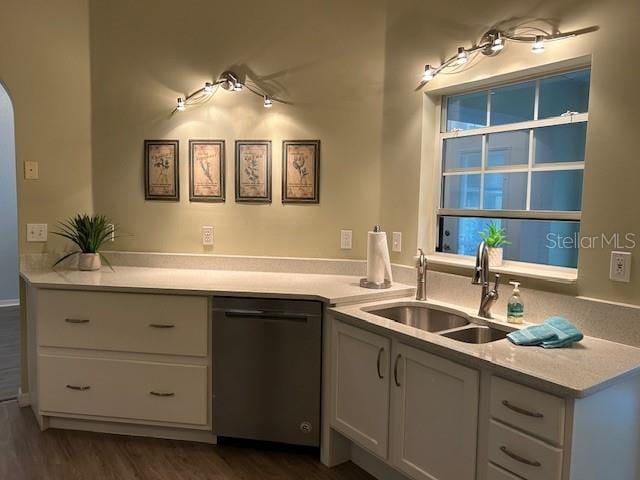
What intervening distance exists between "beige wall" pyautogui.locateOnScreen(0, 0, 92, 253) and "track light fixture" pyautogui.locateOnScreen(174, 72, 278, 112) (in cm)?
64

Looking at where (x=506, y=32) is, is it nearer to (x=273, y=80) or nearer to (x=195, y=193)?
(x=273, y=80)

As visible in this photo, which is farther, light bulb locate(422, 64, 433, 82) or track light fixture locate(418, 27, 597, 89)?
light bulb locate(422, 64, 433, 82)

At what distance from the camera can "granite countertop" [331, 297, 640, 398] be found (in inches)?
58.2

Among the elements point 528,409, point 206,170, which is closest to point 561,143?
point 528,409

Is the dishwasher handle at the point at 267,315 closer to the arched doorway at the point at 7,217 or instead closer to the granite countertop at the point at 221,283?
the granite countertop at the point at 221,283

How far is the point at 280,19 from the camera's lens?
9.93 feet

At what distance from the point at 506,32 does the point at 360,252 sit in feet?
4.81

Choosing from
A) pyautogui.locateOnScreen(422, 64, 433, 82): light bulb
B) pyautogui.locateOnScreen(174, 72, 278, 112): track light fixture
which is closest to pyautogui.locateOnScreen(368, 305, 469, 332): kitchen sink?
pyautogui.locateOnScreen(422, 64, 433, 82): light bulb

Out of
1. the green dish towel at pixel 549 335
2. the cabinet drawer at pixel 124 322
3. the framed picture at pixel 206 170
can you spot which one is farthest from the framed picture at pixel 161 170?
the green dish towel at pixel 549 335

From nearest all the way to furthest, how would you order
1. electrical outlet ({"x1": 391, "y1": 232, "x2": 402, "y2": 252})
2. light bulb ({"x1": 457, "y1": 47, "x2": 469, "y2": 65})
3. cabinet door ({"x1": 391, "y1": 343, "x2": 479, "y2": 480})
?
1. cabinet door ({"x1": 391, "y1": 343, "x2": 479, "y2": 480})
2. light bulb ({"x1": 457, "y1": 47, "x2": 469, "y2": 65})
3. electrical outlet ({"x1": 391, "y1": 232, "x2": 402, "y2": 252})

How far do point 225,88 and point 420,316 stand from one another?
6.08 ft

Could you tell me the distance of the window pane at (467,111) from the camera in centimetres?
256

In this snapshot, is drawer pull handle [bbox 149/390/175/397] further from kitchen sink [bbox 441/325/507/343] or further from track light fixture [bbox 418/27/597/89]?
track light fixture [bbox 418/27/597/89]

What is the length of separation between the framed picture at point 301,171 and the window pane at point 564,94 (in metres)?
1.33
